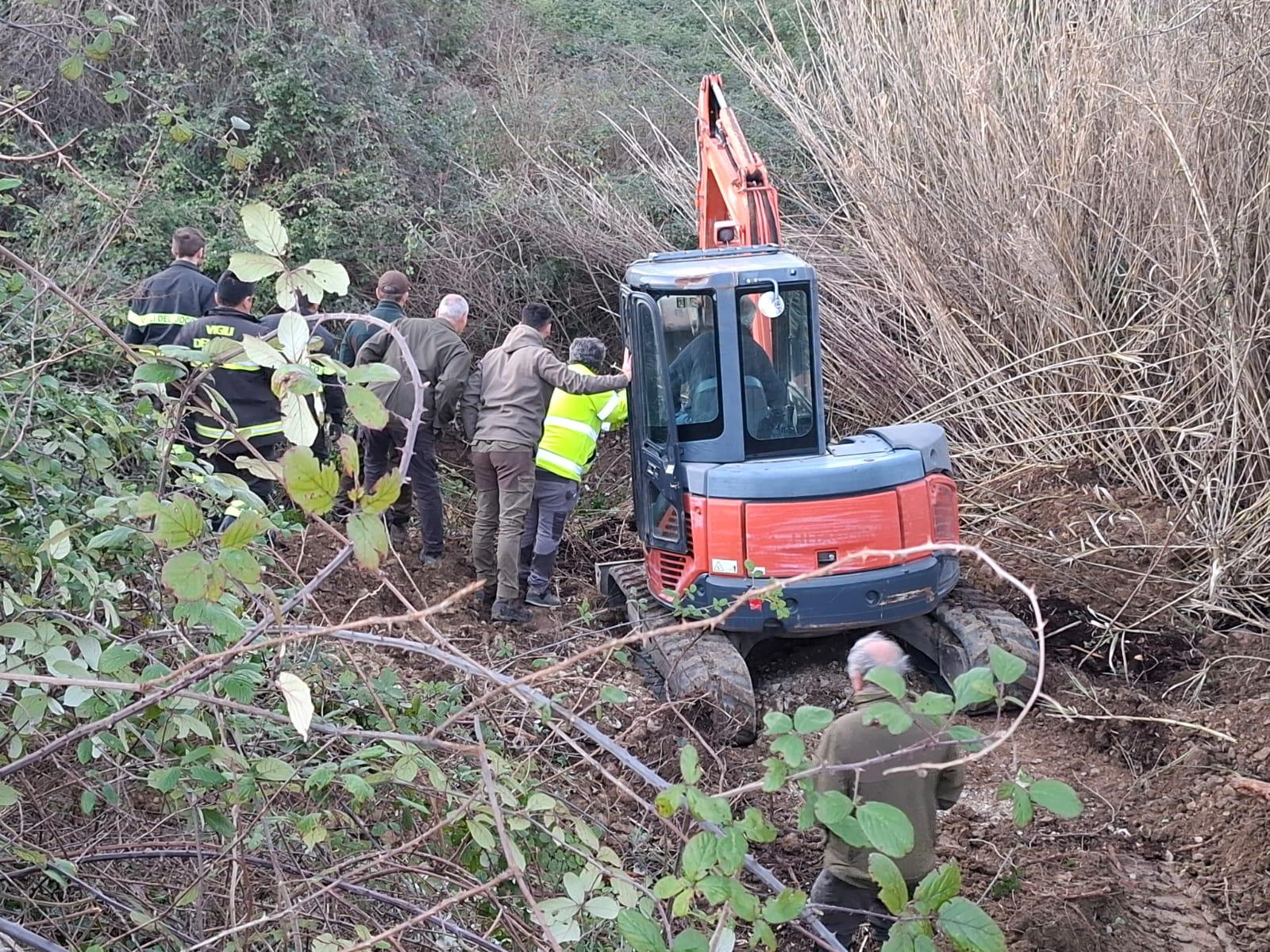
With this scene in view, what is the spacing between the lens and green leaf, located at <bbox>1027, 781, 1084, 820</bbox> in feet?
6.71

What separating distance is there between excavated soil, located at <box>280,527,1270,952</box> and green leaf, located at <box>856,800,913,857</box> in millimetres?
2023

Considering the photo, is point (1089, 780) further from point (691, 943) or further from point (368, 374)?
point (368, 374)

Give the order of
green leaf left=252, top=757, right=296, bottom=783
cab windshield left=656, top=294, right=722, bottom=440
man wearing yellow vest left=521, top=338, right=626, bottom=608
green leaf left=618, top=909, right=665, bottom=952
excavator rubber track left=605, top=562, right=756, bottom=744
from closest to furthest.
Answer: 1. green leaf left=618, top=909, right=665, bottom=952
2. green leaf left=252, top=757, right=296, bottom=783
3. excavator rubber track left=605, top=562, right=756, bottom=744
4. cab windshield left=656, top=294, right=722, bottom=440
5. man wearing yellow vest left=521, top=338, right=626, bottom=608

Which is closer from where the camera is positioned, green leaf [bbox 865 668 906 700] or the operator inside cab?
green leaf [bbox 865 668 906 700]

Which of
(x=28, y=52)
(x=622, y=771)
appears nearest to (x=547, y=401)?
(x=622, y=771)

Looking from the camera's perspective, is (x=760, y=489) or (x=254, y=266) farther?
(x=760, y=489)

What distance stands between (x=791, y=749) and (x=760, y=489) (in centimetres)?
402

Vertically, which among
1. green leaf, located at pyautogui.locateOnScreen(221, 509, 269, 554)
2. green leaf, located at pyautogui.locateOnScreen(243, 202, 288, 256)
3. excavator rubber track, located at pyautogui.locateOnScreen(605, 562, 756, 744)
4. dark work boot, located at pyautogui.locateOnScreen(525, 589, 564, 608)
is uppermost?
green leaf, located at pyautogui.locateOnScreen(243, 202, 288, 256)

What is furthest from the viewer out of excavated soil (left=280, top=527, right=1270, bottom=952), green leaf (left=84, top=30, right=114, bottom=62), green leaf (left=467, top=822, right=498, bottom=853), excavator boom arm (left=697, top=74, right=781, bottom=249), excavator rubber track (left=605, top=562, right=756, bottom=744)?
excavator boom arm (left=697, top=74, right=781, bottom=249)

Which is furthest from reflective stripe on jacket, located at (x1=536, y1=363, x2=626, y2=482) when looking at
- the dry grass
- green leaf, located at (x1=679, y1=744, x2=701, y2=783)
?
green leaf, located at (x1=679, y1=744, x2=701, y2=783)

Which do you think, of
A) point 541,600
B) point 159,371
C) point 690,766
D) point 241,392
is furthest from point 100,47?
point 541,600

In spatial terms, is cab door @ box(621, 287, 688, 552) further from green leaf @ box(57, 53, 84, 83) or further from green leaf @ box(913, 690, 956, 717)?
green leaf @ box(913, 690, 956, 717)

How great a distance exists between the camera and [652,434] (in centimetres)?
660

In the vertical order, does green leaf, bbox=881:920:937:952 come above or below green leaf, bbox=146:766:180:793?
below
